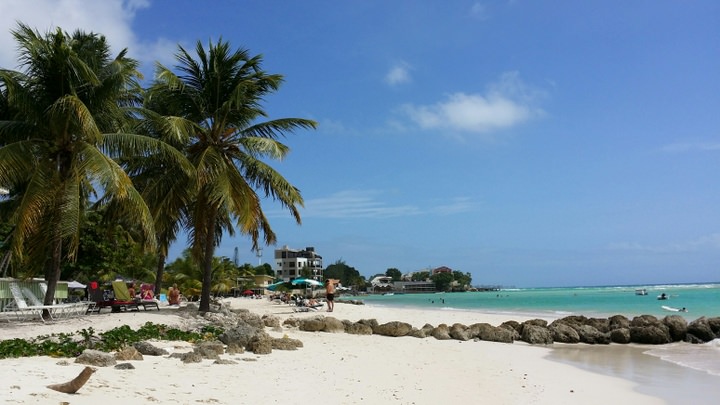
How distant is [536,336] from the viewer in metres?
16.9

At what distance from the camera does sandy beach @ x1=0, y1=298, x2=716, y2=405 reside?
6.31 m

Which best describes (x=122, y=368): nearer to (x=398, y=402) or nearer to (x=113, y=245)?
(x=398, y=402)

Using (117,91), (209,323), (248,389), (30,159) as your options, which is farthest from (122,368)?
(117,91)

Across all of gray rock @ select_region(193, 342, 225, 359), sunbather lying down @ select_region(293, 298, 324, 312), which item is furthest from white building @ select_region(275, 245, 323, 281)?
gray rock @ select_region(193, 342, 225, 359)

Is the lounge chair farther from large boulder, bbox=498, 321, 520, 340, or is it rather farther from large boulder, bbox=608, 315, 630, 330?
large boulder, bbox=608, 315, 630, 330

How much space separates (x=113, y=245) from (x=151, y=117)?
14400mm

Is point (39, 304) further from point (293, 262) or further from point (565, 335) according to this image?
point (293, 262)

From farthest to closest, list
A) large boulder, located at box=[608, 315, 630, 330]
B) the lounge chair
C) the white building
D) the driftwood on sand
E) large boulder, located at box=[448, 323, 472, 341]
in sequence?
1. the white building
2. large boulder, located at box=[608, 315, 630, 330]
3. large boulder, located at box=[448, 323, 472, 341]
4. the lounge chair
5. the driftwood on sand

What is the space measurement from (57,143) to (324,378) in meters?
9.70

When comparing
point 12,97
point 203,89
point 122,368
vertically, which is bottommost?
point 122,368

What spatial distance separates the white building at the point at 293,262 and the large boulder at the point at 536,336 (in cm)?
10471

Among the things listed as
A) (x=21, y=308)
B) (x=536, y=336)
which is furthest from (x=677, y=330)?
(x=21, y=308)

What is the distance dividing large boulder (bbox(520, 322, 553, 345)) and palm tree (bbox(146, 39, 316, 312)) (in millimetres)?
8184

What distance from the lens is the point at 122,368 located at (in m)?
7.52
